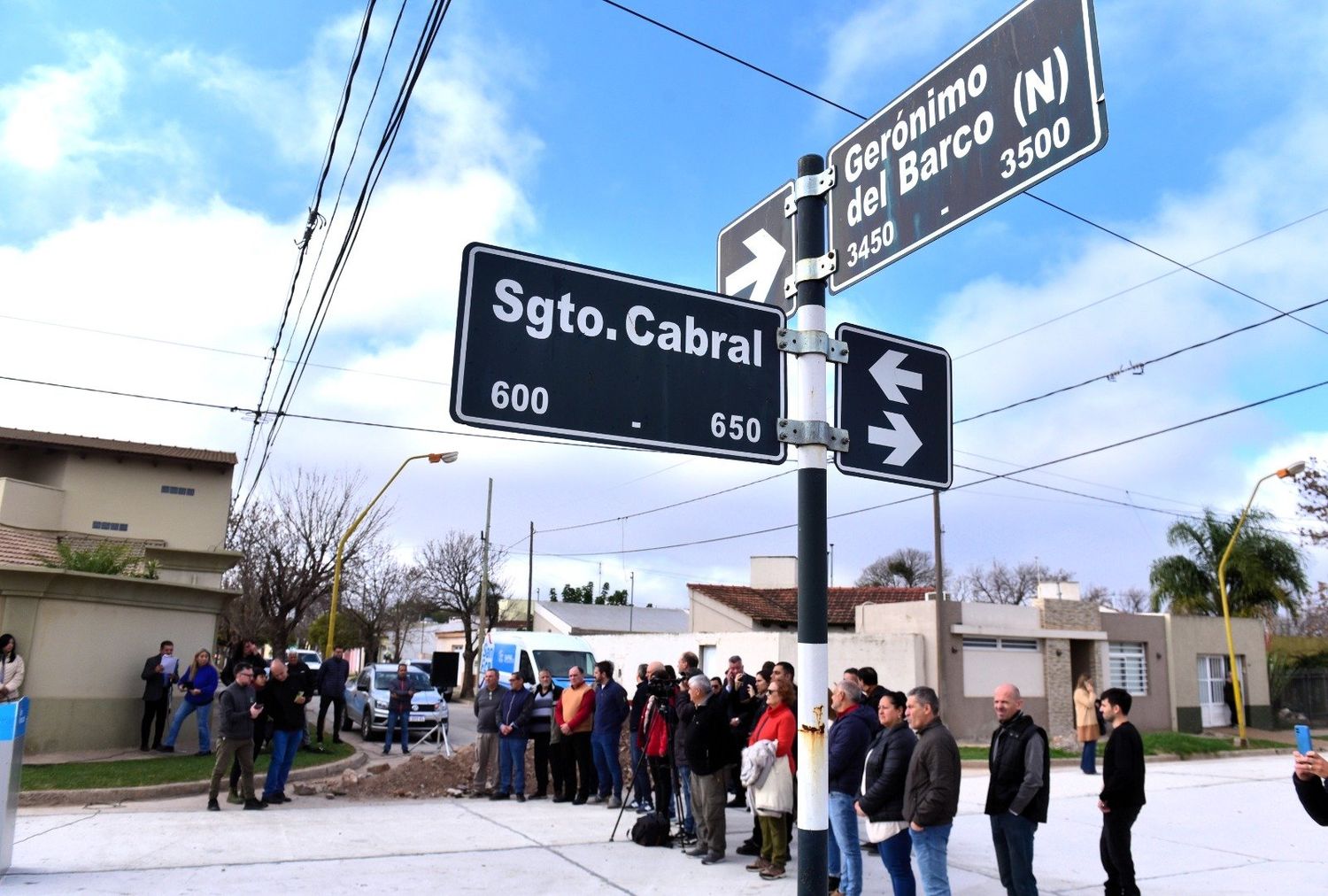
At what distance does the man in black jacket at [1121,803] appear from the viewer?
7012 millimetres

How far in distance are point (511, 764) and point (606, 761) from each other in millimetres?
1871

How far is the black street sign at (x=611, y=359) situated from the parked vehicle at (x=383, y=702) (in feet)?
62.5

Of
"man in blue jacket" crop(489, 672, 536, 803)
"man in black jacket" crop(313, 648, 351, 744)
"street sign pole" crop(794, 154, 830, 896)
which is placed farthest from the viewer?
"man in black jacket" crop(313, 648, 351, 744)

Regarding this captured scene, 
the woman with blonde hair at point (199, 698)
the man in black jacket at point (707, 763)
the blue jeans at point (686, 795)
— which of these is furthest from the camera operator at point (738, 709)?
the woman with blonde hair at point (199, 698)

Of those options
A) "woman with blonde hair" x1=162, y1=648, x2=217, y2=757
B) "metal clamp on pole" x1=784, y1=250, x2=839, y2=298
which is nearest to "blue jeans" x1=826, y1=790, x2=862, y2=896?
"metal clamp on pole" x1=784, y1=250, x2=839, y2=298

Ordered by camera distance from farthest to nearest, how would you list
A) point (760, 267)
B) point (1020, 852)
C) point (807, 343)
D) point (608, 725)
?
1. point (608, 725)
2. point (1020, 852)
3. point (760, 267)
4. point (807, 343)

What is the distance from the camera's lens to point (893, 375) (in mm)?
4391

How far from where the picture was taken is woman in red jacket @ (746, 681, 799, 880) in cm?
841

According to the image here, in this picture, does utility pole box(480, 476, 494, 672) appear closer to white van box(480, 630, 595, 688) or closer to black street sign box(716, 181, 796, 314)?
white van box(480, 630, 595, 688)

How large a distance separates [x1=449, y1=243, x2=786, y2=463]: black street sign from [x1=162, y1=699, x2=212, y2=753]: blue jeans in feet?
52.0

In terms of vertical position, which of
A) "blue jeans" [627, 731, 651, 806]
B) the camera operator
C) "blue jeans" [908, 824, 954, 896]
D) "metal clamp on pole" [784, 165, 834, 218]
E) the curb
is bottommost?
the curb

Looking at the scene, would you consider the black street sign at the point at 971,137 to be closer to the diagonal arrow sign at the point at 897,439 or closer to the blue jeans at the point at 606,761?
the diagonal arrow sign at the point at 897,439

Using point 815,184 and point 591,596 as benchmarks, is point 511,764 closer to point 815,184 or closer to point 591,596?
point 815,184

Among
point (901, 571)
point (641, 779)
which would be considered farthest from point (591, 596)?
point (641, 779)
